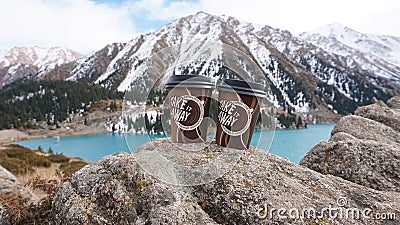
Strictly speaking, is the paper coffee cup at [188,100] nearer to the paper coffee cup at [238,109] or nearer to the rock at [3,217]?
the paper coffee cup at [238,109]

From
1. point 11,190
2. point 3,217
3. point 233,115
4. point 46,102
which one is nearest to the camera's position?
point 233,115

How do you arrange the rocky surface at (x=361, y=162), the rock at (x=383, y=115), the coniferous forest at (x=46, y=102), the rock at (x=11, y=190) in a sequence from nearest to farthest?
the rocky surface at (x=361, y=162), the rock at (x=11, y=190), the rock at (x=383, y=115), the coniferous forest at (x=46, y=102)

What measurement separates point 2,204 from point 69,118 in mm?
133728

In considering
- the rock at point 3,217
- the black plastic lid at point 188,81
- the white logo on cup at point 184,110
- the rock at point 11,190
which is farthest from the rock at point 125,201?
the rock at point 11,190

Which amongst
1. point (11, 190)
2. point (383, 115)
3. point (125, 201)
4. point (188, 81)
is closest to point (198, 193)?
point (125, 201)

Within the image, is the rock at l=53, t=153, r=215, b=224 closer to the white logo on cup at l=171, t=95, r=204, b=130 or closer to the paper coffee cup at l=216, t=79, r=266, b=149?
the white logo on cup at l=171, t=95, r=204, b=130

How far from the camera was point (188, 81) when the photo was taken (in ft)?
8.10

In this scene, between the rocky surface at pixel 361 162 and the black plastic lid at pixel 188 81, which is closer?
the black plastic lid at pixel 188 81

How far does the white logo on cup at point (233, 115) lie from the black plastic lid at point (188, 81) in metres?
0.26

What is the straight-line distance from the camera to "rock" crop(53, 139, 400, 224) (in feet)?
8.04

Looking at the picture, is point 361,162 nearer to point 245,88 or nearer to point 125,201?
point 245,88

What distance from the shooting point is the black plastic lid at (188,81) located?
247 centimetres

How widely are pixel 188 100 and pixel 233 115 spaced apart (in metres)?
0.44

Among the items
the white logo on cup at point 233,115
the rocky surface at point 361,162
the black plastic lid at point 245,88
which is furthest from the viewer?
the rocky surface at point 361,162
